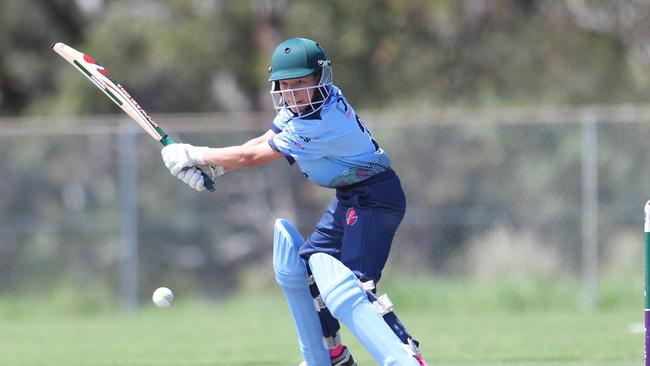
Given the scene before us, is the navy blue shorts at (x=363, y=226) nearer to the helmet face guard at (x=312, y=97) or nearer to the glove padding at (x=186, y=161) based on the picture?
the helmet face guard at (x=312, y=97)

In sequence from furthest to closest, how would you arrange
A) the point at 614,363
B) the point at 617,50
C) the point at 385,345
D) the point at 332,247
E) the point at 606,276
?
the point at 617,50
the point at 606,276
the point at 614,363
the point at 332,247
the point at 385,345

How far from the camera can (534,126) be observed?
47.5 ft

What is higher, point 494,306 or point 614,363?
point 494,306

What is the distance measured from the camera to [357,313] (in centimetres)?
643

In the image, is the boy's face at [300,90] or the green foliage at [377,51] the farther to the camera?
the green foliage at [377,51]

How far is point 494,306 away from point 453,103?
5.11 m

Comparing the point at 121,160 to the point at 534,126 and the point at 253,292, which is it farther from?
the point at 534,126

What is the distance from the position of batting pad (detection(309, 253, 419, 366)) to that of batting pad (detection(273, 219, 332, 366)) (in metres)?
0.50

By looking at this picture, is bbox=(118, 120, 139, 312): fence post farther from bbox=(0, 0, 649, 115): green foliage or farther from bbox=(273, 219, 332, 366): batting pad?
bbox=(273, 219, 332, 366): batting pad

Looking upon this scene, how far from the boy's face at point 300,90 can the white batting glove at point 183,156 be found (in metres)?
0.64

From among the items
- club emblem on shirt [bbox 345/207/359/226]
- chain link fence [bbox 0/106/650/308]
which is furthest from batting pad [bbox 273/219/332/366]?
chain link fence [bbox 0/106/650/308]

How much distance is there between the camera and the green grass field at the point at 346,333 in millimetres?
9453

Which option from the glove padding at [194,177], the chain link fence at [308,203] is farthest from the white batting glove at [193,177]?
the chain link fence at [308,203]

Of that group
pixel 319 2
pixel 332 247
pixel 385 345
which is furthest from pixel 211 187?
pixel 319 2
